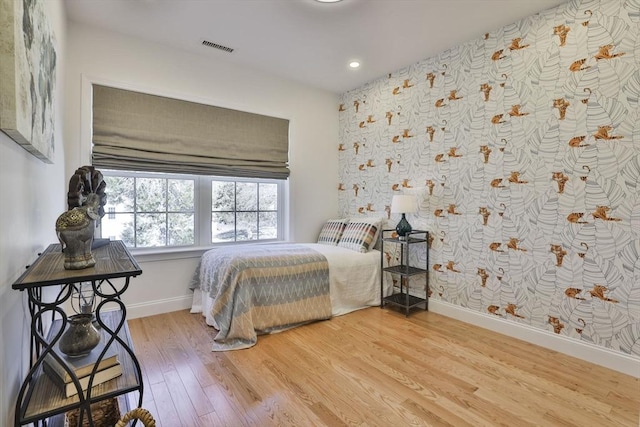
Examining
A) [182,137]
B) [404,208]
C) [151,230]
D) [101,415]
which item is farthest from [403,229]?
[101,415]

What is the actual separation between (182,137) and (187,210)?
2.48 feet

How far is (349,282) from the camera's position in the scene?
3.25m

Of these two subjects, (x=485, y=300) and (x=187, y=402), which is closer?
(x=187, y=402)

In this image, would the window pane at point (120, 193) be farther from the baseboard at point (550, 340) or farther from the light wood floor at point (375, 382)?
the baseboard at point (550, 340)

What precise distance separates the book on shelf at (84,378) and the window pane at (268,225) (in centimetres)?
265

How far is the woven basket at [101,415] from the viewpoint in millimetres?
1360

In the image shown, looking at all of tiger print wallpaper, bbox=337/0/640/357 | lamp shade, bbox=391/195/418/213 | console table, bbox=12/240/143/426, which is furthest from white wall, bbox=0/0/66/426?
tiger print wallpaper, bbox=337/0/640/357

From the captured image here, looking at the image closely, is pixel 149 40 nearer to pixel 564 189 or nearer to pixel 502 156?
pixel 502 156

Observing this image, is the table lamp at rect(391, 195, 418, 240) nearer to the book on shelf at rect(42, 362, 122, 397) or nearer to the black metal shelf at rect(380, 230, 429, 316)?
the black metal shelf at rect(380, 230, 429, 316)

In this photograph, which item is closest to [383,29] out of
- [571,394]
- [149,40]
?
[149,40]

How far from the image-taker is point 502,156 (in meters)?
2.74

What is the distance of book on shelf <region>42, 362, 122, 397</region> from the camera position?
1045 mm

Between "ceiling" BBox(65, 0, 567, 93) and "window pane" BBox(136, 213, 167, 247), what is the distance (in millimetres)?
1708

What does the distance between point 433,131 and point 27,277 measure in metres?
3.27
